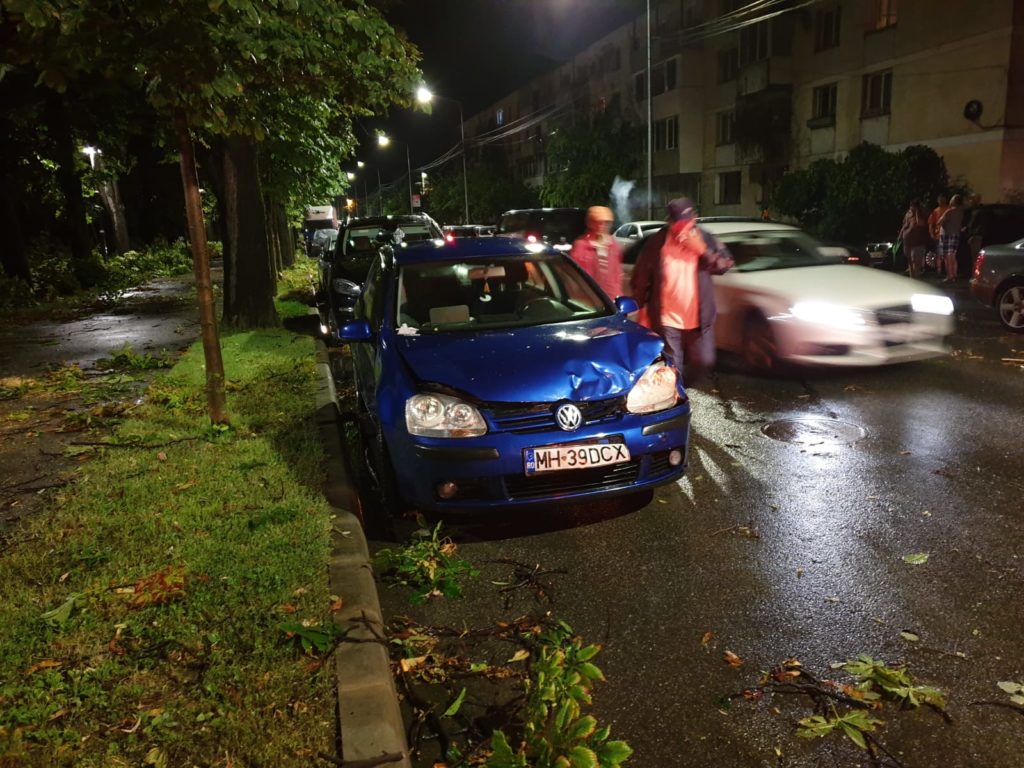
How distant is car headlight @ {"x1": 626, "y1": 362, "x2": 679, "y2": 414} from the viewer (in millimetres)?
4461

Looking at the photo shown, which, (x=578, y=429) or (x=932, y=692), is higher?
(x=578, y=429)

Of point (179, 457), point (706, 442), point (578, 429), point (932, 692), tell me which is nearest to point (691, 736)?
point (932, 692)

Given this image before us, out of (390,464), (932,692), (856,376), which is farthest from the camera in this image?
(856,376)

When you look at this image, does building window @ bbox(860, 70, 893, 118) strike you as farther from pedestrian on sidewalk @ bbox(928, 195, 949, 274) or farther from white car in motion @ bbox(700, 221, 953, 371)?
white car in motion @ bbox(700, 221, 953, 371)

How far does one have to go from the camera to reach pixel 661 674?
3.16m

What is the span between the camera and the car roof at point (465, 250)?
5.96m

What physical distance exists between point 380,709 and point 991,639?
254cm

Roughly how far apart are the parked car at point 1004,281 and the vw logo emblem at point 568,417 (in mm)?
8910

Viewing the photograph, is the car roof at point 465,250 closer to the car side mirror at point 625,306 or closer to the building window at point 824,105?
the car side mirror at point 625,306

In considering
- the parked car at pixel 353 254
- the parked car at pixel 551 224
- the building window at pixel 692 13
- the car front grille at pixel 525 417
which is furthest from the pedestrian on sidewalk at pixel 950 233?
the building window at pixel 692 13

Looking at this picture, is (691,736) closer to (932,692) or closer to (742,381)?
(932,692)

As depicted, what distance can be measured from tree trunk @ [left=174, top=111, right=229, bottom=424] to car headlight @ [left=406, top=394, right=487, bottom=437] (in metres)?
2.62

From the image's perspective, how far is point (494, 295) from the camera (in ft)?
19.7

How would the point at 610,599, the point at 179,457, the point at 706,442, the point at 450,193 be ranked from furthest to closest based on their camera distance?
the point at 450,193 < the point at 706,442 < the point at 179,457 < the point at 610,599
